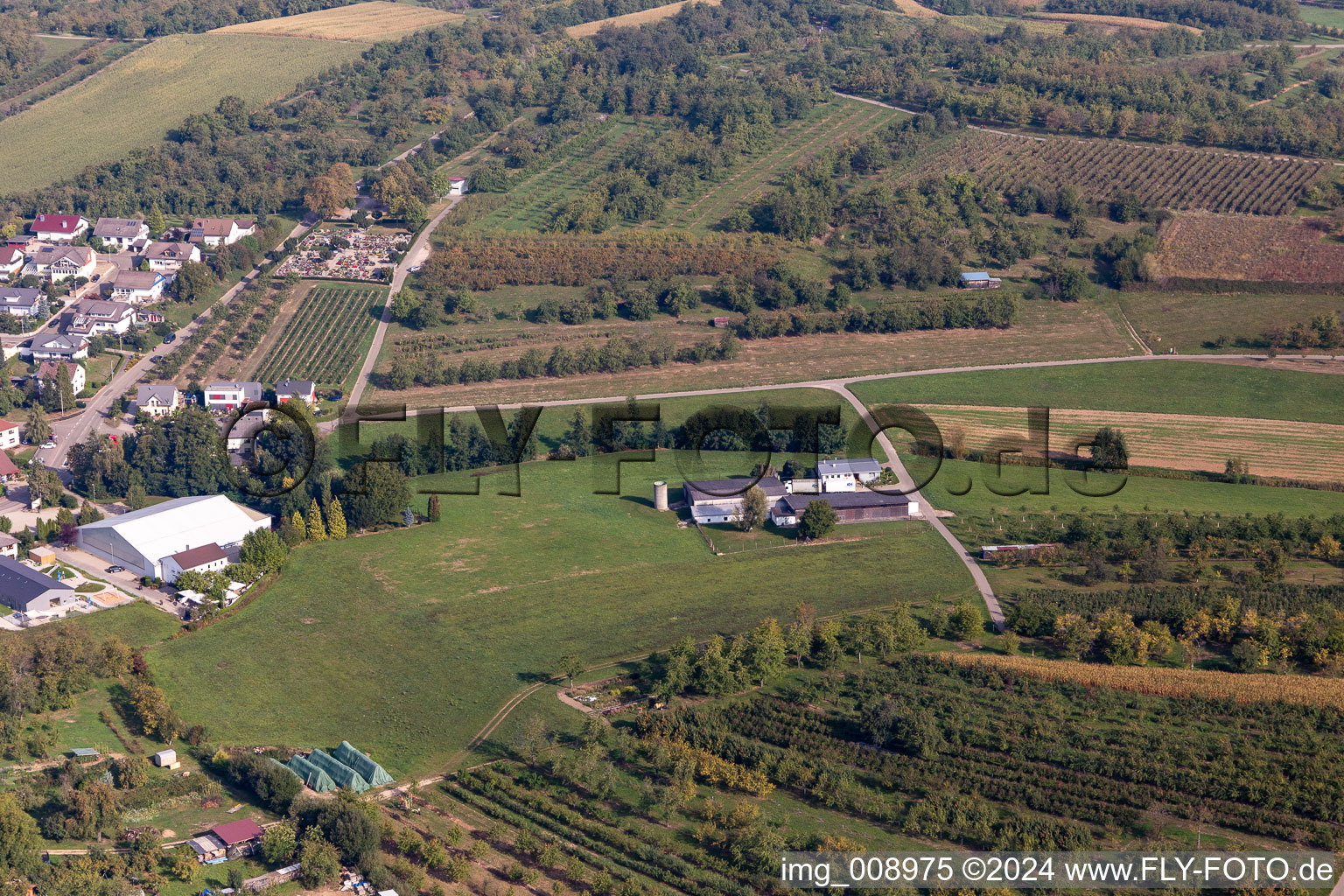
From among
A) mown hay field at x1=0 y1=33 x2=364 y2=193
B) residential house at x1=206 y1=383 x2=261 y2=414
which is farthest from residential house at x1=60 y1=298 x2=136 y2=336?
mown hay field at x1=0 y1=33 x2=364 y2=193

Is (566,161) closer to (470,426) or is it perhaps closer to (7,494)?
(470,426)

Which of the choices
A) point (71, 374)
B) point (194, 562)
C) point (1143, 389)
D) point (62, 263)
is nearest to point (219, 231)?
point (62, 263)

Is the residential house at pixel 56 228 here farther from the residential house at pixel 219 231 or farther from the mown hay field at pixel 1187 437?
the mown hay field at pixel 1187 437

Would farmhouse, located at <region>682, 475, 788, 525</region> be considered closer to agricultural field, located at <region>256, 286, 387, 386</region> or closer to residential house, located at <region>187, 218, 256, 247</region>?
agricultural field, located at <region>256, 286, 387, 386</region>

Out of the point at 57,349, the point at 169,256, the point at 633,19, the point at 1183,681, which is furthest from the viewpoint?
the point at 633,19

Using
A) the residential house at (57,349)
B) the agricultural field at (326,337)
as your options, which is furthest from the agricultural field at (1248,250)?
the residential house at (57,349)

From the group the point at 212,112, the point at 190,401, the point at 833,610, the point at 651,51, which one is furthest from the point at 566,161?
the point at 833,610

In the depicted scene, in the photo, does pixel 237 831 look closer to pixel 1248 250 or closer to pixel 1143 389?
pixel 1143 389
